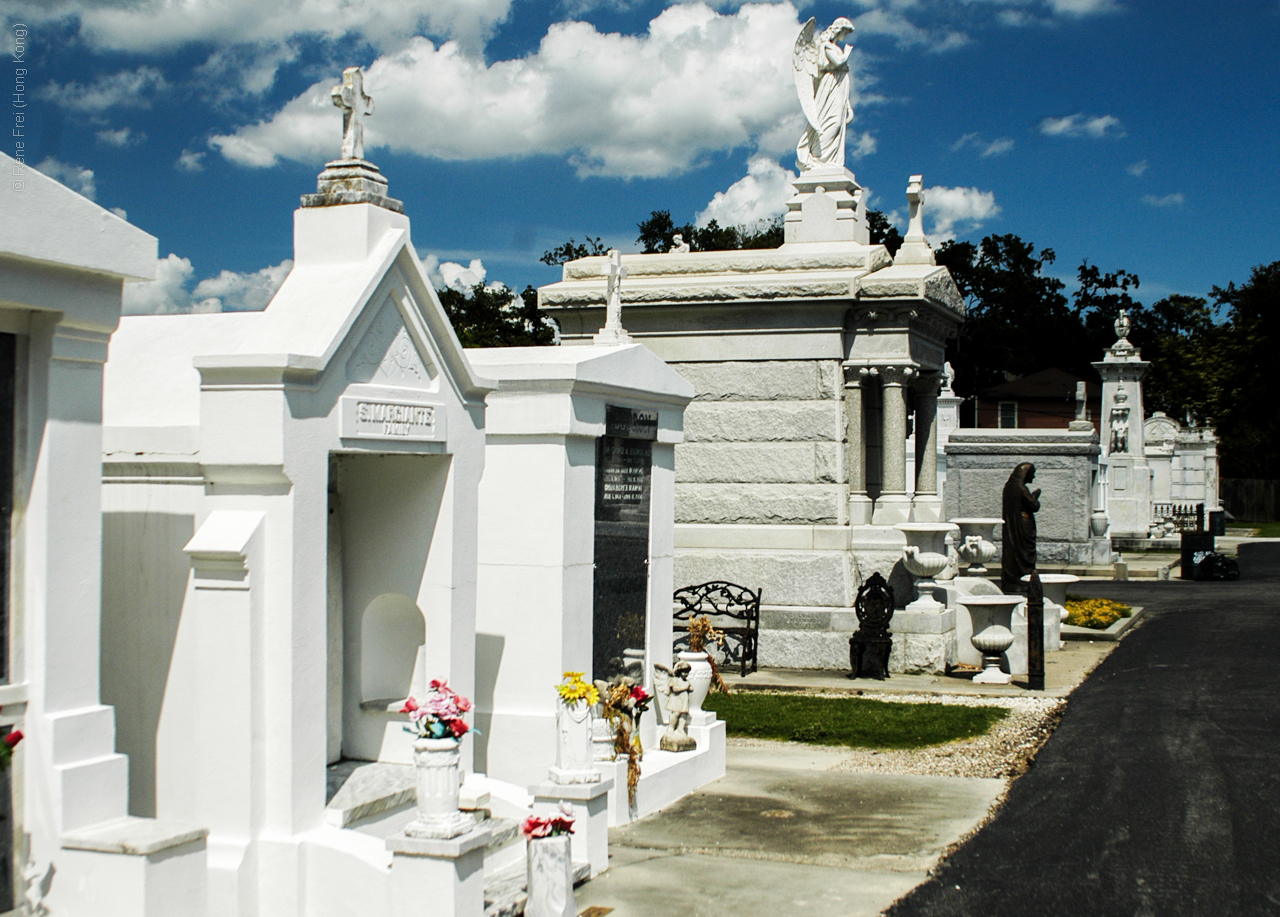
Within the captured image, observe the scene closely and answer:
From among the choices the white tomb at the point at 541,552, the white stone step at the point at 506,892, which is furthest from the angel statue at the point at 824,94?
the white stone step at the point at 506,892

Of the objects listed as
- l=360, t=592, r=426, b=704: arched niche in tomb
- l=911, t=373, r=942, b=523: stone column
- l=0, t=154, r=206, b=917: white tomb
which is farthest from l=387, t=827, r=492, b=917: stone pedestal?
l=911, t=373, r=942, b=523: stone column

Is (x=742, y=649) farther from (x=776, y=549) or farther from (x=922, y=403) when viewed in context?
(x=922, y=403)

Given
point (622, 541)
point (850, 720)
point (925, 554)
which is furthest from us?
point (925, 554)

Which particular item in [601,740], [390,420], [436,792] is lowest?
[601,740]

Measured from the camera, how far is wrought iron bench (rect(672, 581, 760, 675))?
46.1 ft

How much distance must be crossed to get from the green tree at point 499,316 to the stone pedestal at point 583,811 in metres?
45.3

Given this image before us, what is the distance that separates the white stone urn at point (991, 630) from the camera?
44.9ft

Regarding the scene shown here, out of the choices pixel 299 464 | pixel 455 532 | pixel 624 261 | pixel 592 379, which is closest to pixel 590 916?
pixel 455 532

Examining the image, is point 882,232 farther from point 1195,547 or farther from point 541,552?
point 541,552

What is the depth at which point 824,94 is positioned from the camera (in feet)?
51.9

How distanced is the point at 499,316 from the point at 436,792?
4811 centimetres

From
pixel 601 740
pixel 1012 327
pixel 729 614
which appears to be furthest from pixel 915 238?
pixel 1012 327

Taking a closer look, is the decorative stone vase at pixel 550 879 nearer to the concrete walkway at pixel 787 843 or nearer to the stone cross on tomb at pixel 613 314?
the concrete walkway at pixel 787 843

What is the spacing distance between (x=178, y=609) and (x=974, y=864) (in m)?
4.66
